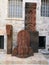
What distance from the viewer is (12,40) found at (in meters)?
10.4

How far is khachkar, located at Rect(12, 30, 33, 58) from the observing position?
885 centimetres

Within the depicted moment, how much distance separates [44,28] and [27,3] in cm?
150

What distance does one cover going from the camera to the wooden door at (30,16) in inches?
407

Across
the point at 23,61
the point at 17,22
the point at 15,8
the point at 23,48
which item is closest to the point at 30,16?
the point at 17,22

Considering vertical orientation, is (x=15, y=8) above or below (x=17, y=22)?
above

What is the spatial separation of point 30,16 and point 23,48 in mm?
2101

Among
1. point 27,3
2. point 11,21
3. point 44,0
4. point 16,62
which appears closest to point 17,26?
point 11,21

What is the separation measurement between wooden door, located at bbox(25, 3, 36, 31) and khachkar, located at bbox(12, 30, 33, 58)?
3.74 feet

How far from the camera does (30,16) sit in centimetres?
1034

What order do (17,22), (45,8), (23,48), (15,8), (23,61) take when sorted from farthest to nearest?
(45,8)
(15,8)
(17,22)
(23,48)
(23,61)

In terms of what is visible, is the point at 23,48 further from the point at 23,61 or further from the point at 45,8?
the point at 45,8

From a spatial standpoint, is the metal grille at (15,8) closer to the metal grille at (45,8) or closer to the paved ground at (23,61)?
the metal grille at (45,8)

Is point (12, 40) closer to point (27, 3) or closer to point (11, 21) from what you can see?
point (11, 21)

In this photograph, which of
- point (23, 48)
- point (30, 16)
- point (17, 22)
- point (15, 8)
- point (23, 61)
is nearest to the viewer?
point (23, 61)
